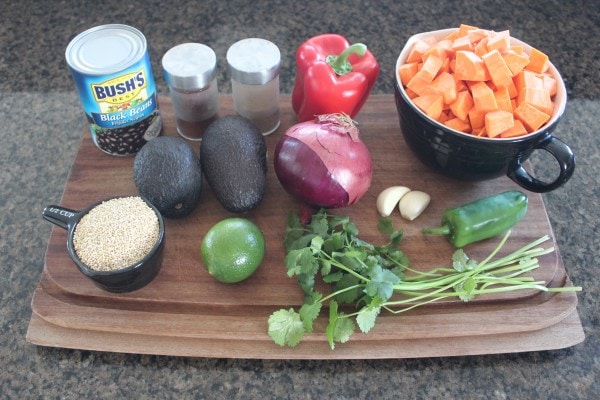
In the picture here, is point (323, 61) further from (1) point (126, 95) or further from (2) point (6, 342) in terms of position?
(2) point (6, 342)

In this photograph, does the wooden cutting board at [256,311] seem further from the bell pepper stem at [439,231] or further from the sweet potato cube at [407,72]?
the sweet potato cube at [407,72]

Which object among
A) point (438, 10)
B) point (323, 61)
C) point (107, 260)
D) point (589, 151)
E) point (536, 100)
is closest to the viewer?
point (107, 260)

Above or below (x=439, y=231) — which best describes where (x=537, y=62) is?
above

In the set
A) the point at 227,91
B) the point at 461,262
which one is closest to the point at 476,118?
the point at 461,262

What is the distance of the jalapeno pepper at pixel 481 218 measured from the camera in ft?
3.20

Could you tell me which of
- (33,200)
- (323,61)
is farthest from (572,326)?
(33,200)

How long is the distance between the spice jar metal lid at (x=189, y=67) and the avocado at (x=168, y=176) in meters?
0.13

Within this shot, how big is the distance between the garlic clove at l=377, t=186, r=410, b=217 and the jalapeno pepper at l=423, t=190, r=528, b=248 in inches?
3.1

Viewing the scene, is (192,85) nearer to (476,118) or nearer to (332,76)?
(332,76)

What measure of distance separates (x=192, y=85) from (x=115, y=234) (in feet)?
1.10

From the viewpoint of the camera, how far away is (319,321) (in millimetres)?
901

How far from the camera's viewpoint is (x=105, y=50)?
0.98m

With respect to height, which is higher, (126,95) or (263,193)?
(126,95)

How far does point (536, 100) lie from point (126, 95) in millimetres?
733
